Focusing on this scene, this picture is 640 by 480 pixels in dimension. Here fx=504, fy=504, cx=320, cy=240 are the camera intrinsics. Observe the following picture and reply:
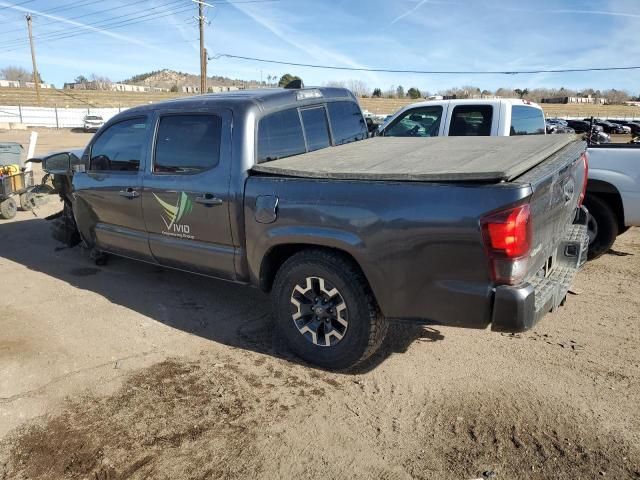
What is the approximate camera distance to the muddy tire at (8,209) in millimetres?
8422

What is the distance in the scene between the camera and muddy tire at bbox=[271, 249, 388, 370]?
3346mm

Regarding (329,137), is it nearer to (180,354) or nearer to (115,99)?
(180,354)

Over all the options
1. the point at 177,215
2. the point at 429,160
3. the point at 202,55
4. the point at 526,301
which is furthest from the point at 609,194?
the point at 202,55

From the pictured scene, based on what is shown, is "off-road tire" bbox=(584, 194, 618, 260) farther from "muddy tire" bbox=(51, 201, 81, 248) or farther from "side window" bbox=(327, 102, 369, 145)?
"muddy tire" bbox=(51, 201, 81, 248)

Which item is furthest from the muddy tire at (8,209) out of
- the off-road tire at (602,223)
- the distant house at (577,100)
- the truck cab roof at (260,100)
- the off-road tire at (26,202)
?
the distant house at (577,100)

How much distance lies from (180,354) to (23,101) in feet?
219

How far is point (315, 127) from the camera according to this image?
470cm

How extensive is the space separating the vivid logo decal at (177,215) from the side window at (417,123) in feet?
14.8

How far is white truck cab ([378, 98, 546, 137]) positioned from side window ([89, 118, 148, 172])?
413cm

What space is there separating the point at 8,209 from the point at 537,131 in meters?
8.91

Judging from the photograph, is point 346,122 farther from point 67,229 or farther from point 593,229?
point 67,229

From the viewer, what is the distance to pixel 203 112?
4.18 m

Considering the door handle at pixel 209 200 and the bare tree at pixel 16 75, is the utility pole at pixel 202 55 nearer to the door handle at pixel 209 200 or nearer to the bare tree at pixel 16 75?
the door handle at pixel 209 200

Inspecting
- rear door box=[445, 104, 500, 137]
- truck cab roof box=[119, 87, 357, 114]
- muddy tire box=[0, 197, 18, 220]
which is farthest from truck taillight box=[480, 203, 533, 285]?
muddy tire box=[0, 197, 18, 220]
